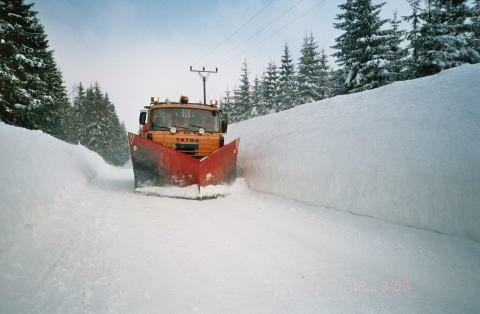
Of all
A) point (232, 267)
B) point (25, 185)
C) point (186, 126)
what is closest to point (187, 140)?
point (186, 126)

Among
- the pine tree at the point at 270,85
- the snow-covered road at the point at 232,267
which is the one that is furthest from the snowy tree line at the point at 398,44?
the snow-covered road at the point at 232,267

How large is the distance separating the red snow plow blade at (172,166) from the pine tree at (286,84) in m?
23.0

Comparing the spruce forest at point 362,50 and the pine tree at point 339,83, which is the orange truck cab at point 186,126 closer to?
the spruce forest at point 362,50

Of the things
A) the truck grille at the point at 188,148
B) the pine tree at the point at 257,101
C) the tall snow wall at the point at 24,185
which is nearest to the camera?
the tall snow wall at the point at 24,185

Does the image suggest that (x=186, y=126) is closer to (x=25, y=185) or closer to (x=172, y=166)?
(x=172, y=166)

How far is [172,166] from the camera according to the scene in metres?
5.82

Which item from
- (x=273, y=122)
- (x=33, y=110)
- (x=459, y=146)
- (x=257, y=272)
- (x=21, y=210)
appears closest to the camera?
(x=257, y=272)

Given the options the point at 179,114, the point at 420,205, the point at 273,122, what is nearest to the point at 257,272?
the point at 420,205

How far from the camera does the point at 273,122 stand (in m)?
8.84

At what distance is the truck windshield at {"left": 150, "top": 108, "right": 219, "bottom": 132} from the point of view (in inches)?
270

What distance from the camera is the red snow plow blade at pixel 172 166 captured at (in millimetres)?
5668

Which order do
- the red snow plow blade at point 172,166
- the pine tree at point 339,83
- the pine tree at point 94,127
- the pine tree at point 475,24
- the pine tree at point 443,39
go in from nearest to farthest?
the red snow plow blade at point 172,166 → the pine tree at point 443,39 → the pine tree at point 475,24 → the pine tree at point 339,83 → the pine tree at point 94,127

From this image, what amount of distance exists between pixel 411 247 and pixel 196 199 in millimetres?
4002

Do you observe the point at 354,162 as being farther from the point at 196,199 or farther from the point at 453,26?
the point at 453,26
